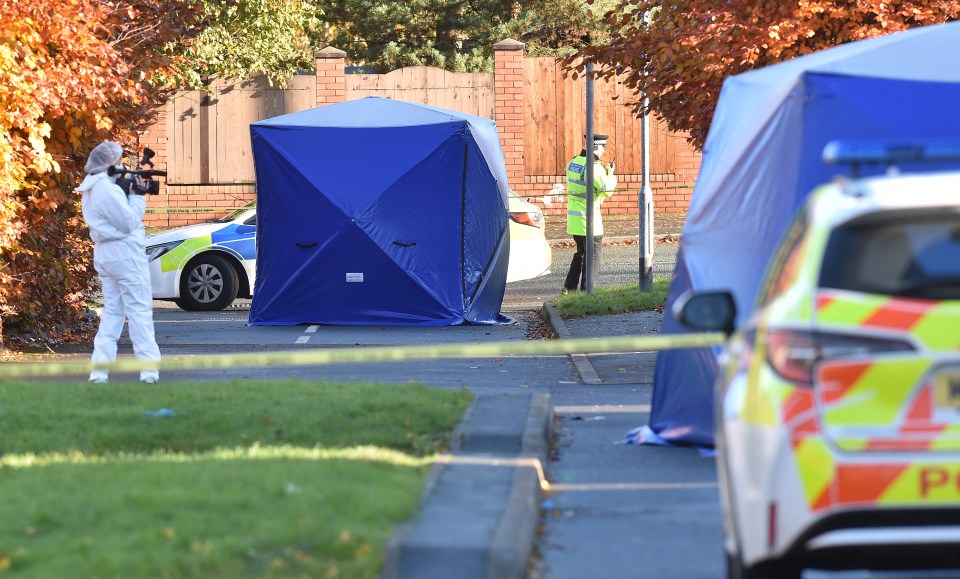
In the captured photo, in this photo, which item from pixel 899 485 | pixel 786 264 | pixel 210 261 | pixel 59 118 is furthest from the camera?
pixel 210 261

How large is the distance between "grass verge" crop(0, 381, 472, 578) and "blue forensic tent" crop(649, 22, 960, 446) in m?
1.47

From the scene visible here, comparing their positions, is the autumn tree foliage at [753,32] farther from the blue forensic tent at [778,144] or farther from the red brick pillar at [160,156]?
the red brick pillar at [160,156]

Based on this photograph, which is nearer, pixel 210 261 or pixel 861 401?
pixel 861 401

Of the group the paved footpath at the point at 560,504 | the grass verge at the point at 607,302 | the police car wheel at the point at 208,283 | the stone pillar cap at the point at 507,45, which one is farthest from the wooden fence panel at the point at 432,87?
the paved footpath at the point at 560,504

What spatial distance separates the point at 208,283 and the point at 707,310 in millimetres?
13580

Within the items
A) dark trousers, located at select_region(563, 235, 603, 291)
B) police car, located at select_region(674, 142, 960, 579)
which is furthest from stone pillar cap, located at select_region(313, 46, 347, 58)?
police car, located at select_region(674, 142, 960, 579)

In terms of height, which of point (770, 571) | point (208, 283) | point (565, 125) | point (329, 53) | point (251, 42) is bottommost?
point (770, 571)

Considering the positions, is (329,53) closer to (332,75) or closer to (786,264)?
(332,75)

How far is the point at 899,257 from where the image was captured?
4422 millimetres

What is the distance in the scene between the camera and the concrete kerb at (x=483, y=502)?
18.0 feet

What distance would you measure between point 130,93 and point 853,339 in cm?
1038

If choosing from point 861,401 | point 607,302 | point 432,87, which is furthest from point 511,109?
point 861,401

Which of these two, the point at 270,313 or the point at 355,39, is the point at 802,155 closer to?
the point at 270,313

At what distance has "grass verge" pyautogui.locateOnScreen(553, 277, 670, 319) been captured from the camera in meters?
16.4
